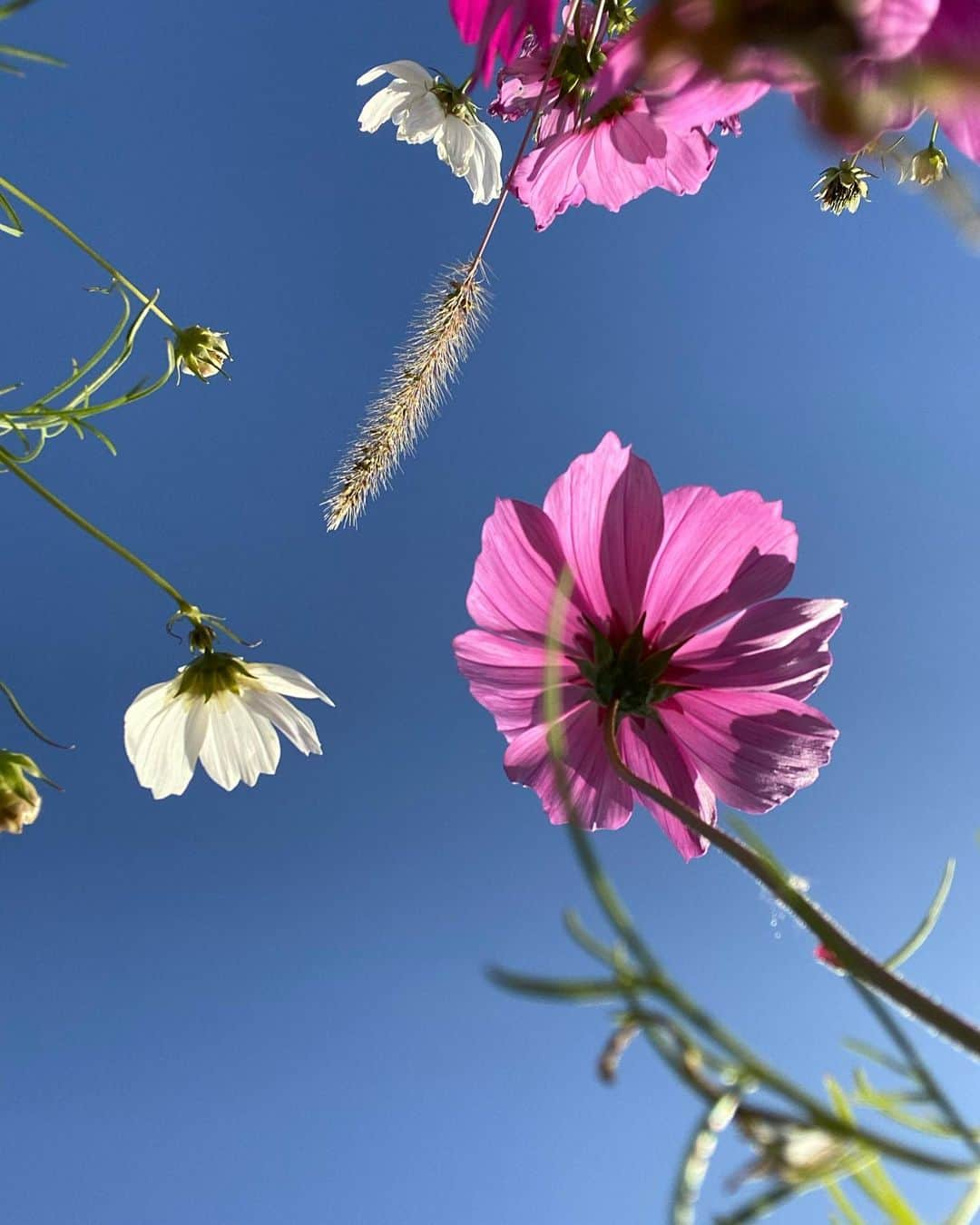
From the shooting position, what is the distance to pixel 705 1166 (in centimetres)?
16

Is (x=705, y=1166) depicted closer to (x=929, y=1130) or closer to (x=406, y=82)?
(x=929, y=1130)

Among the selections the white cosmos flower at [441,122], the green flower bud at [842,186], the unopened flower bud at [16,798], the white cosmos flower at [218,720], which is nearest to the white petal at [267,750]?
the white cosmos flower at [218,720]

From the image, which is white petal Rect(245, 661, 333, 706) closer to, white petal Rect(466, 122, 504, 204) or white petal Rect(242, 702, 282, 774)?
white petal Rect(242, 702, 282, 774)

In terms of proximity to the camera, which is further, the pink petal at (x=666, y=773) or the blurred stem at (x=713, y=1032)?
the pink petal at (x=666, y=773)

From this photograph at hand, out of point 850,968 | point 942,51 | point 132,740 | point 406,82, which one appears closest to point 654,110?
point 942,51

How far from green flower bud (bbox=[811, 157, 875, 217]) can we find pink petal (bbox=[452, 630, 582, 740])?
0.65m

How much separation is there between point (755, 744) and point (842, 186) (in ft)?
2.27

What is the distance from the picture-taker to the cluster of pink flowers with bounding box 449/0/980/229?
8 cm

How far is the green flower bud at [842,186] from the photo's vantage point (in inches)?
33.6

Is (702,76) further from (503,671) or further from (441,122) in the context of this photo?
(441,122)

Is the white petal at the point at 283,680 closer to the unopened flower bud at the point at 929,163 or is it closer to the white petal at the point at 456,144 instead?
the white petal at the point at 456,144

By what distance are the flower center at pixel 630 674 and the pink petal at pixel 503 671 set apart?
0.05 feet

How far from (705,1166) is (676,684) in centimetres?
24

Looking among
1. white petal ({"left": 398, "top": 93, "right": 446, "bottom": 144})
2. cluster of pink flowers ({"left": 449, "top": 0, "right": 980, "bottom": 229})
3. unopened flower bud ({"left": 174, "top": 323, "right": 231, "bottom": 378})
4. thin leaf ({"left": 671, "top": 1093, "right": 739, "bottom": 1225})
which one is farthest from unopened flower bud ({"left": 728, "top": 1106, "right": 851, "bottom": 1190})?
white petal ({"left": 398, "top": 93, "right": 446, "bottom": 144})
